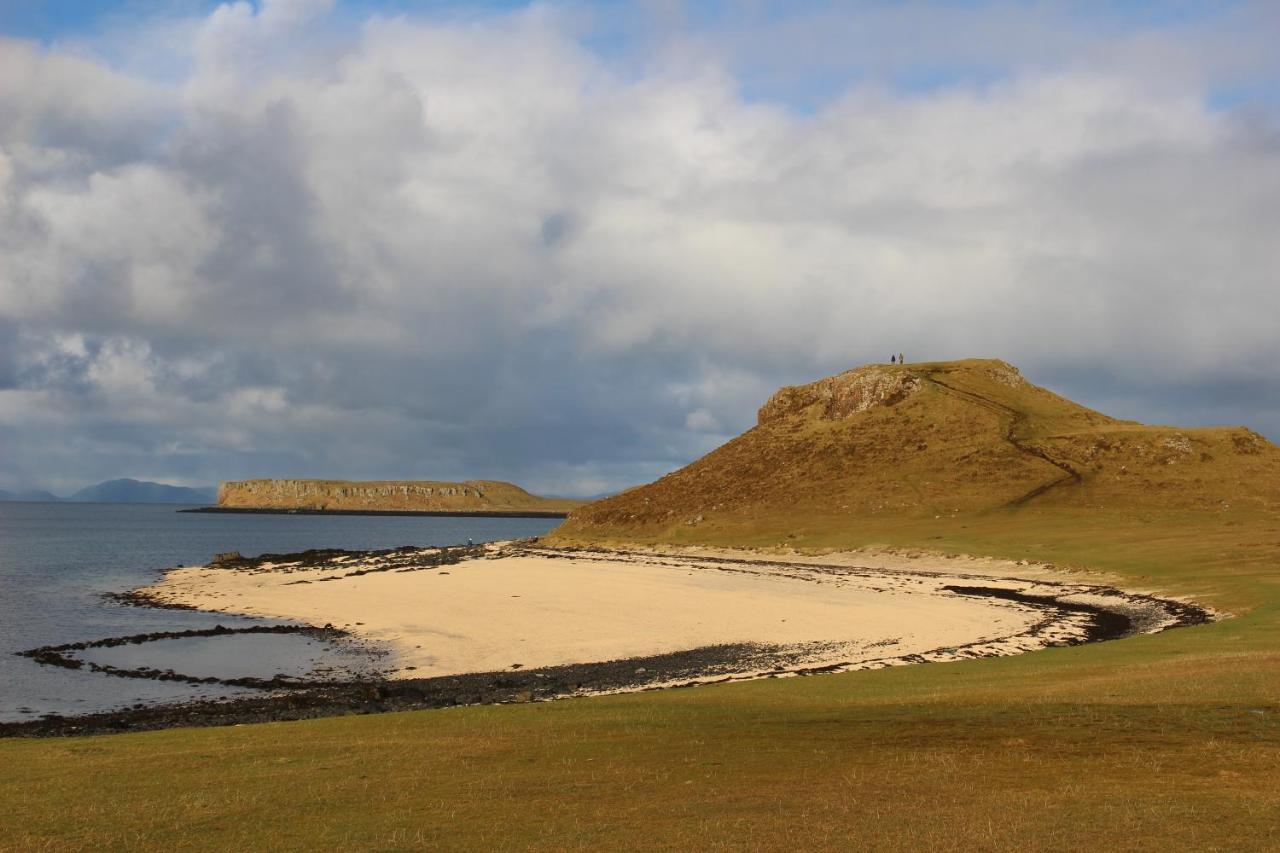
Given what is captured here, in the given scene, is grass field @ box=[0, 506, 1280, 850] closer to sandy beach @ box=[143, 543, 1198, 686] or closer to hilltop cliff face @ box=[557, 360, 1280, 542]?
sandy beach @ box=[143, 543, 1198, 686]

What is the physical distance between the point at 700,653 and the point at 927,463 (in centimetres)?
9540

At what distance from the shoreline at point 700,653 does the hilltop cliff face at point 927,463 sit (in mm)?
36343

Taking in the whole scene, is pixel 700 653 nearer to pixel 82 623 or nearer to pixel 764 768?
pixel 764 768

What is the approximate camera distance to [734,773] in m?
17.5

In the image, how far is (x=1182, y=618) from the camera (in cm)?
5069

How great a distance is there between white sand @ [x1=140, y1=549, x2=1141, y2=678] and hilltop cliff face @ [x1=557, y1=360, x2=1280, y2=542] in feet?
93.2

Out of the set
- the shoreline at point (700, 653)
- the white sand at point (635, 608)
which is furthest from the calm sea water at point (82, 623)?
the white sand at point (635, 608)

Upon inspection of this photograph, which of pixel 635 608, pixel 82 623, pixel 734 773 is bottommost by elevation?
pixel 82 623

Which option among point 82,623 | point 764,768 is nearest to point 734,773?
point 764,768

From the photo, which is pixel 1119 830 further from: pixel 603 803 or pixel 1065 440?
pixel 1065 440

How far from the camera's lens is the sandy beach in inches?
1750

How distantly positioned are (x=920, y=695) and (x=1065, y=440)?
400ft

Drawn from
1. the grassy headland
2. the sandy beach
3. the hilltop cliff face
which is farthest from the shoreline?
the hilltop cliff face

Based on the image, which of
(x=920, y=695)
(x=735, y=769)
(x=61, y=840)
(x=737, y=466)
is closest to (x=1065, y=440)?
(x=737, y=466)
